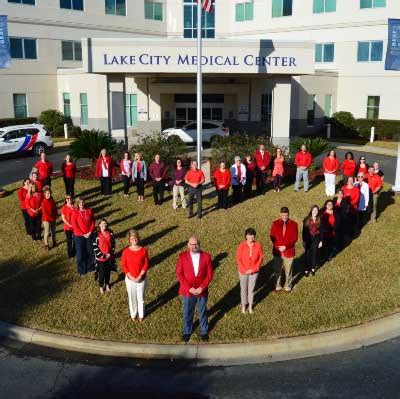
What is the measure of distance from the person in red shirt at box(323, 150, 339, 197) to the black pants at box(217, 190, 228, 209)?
3486 mm

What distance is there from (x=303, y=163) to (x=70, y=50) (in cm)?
2566

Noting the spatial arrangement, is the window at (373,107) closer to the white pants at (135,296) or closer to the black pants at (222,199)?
the black pants at (222,199)

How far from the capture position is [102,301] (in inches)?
376

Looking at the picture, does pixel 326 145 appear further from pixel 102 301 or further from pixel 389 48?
pixel 102 301

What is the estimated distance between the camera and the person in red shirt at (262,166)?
16578 millimetres

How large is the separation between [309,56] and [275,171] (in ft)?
25.5

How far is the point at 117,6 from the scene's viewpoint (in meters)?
38.6

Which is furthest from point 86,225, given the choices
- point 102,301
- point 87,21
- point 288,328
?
point 87,21

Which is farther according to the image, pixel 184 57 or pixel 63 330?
pixel 184 57

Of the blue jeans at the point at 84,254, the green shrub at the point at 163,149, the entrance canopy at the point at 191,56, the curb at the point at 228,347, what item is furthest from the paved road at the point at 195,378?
the entrance canopy at the point at 191,56

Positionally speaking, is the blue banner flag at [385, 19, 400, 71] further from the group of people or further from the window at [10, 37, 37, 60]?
the window at [10, 37, 37, 60]

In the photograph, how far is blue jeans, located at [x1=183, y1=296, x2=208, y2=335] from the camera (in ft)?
26.6

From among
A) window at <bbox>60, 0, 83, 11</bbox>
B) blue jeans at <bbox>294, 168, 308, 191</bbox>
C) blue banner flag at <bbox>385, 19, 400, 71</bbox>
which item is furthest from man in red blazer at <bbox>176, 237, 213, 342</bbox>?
window at <bbox>60, 0, 83, 11</bbox>

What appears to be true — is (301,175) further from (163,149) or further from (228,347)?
(228,347)
